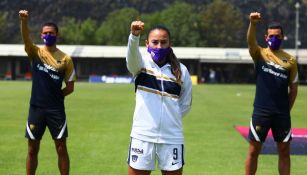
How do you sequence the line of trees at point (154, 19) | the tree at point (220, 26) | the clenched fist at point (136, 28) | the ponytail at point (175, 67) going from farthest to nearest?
the tree at point (220, 26)
the line of trees at point (154, 19)
the ponytail at point (175, 67)
the clenched fist at point (136, 28)

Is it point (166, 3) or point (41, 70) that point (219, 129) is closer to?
point (41, 70)

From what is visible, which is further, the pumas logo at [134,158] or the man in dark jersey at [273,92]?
the man in dark jersey at [273,92]

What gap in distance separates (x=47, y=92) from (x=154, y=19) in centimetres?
7839

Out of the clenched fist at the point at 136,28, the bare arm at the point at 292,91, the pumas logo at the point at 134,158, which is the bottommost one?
the pumas logo at the point at 134,158

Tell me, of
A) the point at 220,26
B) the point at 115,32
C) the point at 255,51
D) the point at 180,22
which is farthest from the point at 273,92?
the point at 220,26

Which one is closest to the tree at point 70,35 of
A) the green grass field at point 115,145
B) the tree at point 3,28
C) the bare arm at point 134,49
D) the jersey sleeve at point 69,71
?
the tree at point 3,28

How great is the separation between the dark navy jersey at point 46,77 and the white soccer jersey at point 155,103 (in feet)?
6.50

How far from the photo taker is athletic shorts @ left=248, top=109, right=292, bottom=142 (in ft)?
23.7

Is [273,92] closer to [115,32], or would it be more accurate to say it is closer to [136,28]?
[136,28]

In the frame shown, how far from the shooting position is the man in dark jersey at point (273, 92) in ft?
23.6

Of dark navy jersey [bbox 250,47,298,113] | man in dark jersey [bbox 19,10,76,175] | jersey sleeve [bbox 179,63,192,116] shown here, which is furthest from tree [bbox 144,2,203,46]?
jersey sleeve [bbox 179,63,192,116]

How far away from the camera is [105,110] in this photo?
2008 centimetres

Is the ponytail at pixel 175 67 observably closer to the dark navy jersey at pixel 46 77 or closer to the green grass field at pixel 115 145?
the dark navy jersey at pixel 46 77

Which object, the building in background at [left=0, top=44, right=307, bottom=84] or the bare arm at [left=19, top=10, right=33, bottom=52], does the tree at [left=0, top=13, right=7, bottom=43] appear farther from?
the bare arm at [left=19, top=10, right=33, bottom=52]
